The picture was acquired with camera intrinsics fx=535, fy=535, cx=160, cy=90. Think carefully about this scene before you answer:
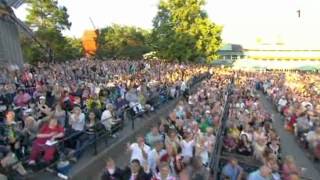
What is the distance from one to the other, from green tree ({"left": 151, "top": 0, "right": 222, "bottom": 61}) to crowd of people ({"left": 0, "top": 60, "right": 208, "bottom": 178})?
1466 inches

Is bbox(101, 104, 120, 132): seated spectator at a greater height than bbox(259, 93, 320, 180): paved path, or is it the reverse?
bbox(101, 104, 120, 132): seated spectator

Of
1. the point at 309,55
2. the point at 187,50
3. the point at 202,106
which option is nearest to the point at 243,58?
the point at 309,55

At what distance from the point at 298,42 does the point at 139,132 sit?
322 ft

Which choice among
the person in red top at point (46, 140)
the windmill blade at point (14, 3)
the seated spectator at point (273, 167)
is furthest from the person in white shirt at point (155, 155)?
the windmill blade at point (14, 3)

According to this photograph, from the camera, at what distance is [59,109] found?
43.4 feet

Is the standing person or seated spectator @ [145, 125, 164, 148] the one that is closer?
the standing person

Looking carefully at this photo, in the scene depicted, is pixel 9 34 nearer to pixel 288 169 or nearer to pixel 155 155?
pixel 155 155

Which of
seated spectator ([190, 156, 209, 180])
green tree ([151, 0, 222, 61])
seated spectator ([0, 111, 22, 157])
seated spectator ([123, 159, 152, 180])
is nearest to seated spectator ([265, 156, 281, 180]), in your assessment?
seated spectator ([190, 156, 209, 180])

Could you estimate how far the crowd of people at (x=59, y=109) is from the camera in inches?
442

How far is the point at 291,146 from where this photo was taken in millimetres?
22078

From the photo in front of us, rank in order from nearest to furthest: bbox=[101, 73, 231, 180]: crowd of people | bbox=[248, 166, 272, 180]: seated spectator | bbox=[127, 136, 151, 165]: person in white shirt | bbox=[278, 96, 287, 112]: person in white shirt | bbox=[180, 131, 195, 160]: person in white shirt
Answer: bbox=[101, 73, 231, 180]: crowd of people → bbox=[248, 166, 272, 180]: seated spectator → bbox=[127, 136, 151, 165]: person in white shirt → bbox=[180, 131, 195, 160]: person in white shirt → bbox=[278, 96, 287, 112]: person in white shirt

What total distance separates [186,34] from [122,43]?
18430 millimetres

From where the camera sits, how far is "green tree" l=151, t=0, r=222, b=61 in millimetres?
66500

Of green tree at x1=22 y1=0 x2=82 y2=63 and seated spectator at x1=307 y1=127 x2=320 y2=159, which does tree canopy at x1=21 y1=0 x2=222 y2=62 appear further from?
seated spectator at x1=307 y1=127 x2=320 y2=159
